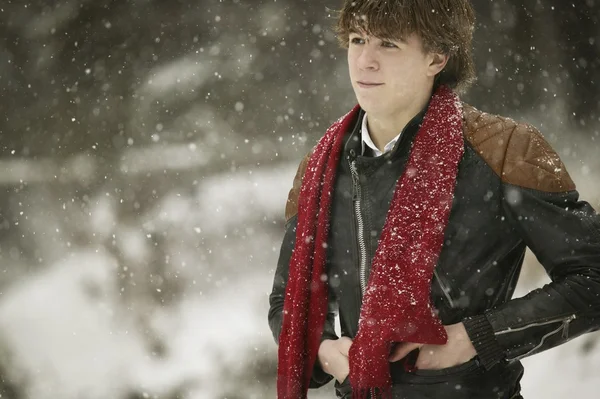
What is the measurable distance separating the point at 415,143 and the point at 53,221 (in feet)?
8.89

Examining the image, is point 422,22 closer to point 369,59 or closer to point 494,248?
point 369,59

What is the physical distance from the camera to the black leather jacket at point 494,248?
137cm

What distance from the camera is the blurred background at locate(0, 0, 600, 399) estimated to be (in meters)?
3.64

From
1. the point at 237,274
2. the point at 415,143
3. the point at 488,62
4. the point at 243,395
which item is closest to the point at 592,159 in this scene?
the point at 488,62

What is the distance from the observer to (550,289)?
4.54ft

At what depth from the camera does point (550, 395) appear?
11.1 ft

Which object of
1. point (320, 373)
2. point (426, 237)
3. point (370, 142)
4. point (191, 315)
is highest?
point (191, 315)

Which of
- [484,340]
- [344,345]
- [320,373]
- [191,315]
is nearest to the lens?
[484,340]

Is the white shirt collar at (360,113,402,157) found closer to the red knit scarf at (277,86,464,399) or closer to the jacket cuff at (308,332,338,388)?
the red knit scarf at (277,86,464,399)

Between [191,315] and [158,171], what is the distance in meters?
0.69

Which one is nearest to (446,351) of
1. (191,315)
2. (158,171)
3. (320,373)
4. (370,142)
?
(320,373)

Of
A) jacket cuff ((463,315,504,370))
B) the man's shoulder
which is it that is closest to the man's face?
the man's shoulder

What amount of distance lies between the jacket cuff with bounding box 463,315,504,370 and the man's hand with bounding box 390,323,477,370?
0.04 feet

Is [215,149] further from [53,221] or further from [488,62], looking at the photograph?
[488,62]
